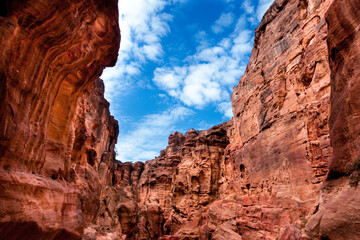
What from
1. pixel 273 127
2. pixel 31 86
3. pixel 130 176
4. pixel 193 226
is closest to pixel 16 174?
pixel 31 86

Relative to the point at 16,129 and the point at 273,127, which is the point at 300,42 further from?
the point at 16,129

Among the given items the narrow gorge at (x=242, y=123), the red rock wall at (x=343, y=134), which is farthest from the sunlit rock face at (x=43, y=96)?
the red rock wall at (x=343, y=134)

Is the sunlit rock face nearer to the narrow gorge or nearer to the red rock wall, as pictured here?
the narrow gorge

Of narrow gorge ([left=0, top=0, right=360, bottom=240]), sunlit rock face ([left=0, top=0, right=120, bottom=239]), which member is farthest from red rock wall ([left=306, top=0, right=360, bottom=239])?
sunlit rock face ([left=0, top=0, right=120, bottom=239])

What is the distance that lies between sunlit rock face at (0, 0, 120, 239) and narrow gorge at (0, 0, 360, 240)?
1.5 inches

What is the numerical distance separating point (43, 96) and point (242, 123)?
729 inches

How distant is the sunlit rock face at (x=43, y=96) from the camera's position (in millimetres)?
5723

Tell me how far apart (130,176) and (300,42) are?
52.8 m

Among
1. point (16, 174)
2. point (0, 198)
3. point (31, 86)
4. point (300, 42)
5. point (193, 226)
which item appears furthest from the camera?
point (193, 226)

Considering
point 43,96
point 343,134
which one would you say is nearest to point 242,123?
point 343,134

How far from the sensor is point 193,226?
103ft

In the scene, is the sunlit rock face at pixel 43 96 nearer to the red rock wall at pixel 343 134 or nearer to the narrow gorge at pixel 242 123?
the narrow gorge at pixel 242 123

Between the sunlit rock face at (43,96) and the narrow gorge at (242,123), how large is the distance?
0.04 m

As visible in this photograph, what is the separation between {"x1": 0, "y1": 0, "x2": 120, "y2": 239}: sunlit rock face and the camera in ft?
18.8
